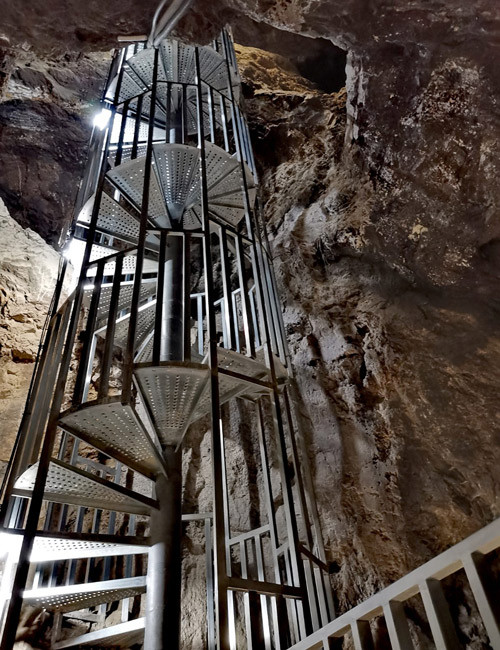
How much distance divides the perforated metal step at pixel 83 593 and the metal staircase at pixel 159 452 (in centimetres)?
2

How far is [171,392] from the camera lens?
3.11 metres

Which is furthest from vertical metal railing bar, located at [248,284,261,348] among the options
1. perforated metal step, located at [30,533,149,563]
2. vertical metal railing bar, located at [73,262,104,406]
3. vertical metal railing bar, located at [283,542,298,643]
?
perforated metal step, located at [30,533,149,563]

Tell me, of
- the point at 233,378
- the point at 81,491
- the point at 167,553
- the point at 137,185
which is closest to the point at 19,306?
the point at 137,185

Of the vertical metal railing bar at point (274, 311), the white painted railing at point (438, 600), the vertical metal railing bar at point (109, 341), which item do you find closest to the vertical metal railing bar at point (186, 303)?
the vertical metal railing bar at point (109, 341)

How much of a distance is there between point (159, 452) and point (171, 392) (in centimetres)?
64

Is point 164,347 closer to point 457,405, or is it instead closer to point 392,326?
point 392,326

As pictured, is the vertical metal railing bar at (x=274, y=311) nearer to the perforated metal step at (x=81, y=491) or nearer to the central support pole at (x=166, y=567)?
the central support pole at (x=166, y=567)

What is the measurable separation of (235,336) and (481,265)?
2.12 m

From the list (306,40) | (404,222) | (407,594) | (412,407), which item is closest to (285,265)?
(404,222)

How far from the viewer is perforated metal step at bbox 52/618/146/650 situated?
3.13 metres

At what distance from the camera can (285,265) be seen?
5215mm

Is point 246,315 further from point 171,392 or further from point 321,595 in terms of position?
point 321,595

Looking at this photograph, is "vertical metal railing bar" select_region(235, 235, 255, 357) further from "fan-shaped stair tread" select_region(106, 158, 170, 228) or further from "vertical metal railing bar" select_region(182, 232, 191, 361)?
"fan-shaped stair tread" select_region(106, 158, 170, 228)

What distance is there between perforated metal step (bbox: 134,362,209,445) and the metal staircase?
0.01 metres
